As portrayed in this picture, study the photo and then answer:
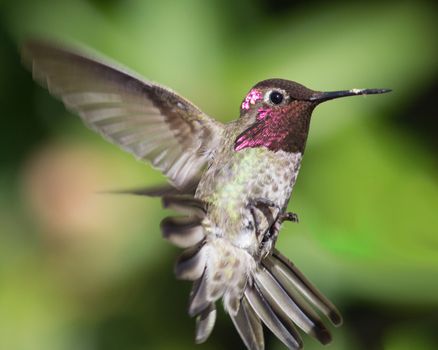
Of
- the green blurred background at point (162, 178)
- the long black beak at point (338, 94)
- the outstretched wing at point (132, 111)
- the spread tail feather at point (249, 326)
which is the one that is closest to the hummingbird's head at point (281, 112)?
the long black beak at point (338, 94)

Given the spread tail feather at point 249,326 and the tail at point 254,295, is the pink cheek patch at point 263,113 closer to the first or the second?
the tail at point 254,295

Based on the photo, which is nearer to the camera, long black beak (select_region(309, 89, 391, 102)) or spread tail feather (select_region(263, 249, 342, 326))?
long black beak (select_region(309, 89, 391, 102))

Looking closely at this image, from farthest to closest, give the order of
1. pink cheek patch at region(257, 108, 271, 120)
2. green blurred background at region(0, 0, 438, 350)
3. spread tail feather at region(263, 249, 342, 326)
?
green blurred background at region(0, 0, 438, 350) → spread tail feather at region(263, 249, 342, 326) → pink cheek patch at region(257, 108, 271, 120)

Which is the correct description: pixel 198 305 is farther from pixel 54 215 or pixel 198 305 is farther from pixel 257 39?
pixel 257 39

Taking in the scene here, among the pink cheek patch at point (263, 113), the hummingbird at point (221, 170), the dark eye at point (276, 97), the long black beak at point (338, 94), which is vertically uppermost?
the long black beak at point (338, 94)

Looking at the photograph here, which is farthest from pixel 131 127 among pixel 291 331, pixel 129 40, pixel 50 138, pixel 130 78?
pixel 129 40

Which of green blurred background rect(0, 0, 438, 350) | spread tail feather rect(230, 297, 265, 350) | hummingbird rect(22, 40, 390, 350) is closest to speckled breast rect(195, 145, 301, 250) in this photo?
hummingbird rect(22, 40, 390, 350)

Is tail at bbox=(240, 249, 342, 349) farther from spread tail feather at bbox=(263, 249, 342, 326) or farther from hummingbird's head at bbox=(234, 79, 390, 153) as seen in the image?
hummingbird's head at bbox=(234, 79, 390, 153)
